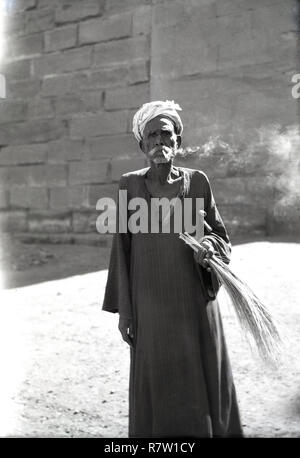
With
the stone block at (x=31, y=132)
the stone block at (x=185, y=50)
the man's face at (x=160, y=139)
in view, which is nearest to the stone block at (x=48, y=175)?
Answer: the stone block at (x=31, y=132)

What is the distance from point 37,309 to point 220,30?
336 centimetres

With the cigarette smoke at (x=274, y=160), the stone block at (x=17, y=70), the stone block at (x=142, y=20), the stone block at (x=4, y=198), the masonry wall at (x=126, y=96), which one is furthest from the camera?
the stone block at (x=4, y=198)

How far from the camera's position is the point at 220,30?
239 inches

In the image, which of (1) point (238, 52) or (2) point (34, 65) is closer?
(1) point (238, 52)

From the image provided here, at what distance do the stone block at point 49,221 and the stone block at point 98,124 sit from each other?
0.96 metres

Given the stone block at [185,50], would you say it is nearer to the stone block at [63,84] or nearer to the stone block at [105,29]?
the stone block at [105,29]

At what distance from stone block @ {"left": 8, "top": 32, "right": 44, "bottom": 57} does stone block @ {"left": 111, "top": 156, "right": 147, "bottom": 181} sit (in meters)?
1.87

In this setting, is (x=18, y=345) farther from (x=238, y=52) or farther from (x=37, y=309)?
(x=238, y=52)

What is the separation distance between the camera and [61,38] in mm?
7180

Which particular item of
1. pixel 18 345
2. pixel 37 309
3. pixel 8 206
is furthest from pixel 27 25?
pixel 18 345

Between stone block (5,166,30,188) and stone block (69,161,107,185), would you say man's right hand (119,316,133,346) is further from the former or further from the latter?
stone block (5,166,30,188)

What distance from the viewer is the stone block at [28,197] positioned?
7270mm

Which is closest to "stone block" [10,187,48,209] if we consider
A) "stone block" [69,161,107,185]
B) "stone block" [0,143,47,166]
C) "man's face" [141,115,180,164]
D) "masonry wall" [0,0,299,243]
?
"masonry wall" [0,0,299,243]

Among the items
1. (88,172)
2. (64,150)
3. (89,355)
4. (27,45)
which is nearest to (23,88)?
(27,45)
